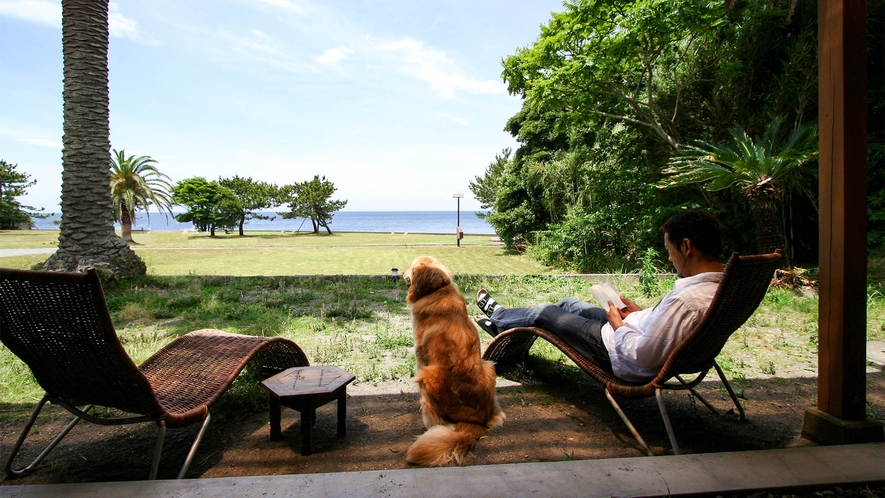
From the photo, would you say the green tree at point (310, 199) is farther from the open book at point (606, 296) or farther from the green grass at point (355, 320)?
the open book at point (606, 296)

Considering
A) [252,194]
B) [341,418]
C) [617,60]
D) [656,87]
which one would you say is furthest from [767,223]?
[252,194]

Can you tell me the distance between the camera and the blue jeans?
2781 millimetres

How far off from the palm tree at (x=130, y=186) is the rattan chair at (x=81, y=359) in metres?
23.3

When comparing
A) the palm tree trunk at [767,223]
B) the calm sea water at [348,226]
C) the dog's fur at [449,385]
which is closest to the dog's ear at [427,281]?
the dog's fur at [449,385]

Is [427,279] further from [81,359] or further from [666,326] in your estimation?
[81,359]

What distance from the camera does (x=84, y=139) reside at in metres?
6.78

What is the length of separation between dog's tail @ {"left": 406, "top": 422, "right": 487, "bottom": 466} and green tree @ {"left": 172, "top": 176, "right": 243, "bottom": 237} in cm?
3469

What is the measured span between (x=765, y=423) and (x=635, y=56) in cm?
795

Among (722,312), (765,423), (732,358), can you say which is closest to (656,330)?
(722,312)

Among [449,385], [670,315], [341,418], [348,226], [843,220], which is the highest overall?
[348,226]

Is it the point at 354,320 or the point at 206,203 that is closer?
the point at 354,320

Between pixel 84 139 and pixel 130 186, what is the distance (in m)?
18.7

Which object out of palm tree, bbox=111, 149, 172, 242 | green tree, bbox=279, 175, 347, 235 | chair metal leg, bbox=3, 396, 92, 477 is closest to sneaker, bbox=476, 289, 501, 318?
chair metal leg, bbox=3, 396, 92, 477

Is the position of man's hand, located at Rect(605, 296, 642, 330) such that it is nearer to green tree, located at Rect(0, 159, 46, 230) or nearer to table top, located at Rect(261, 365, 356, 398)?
table top, located at Rect(261, 365, 356, 398)
